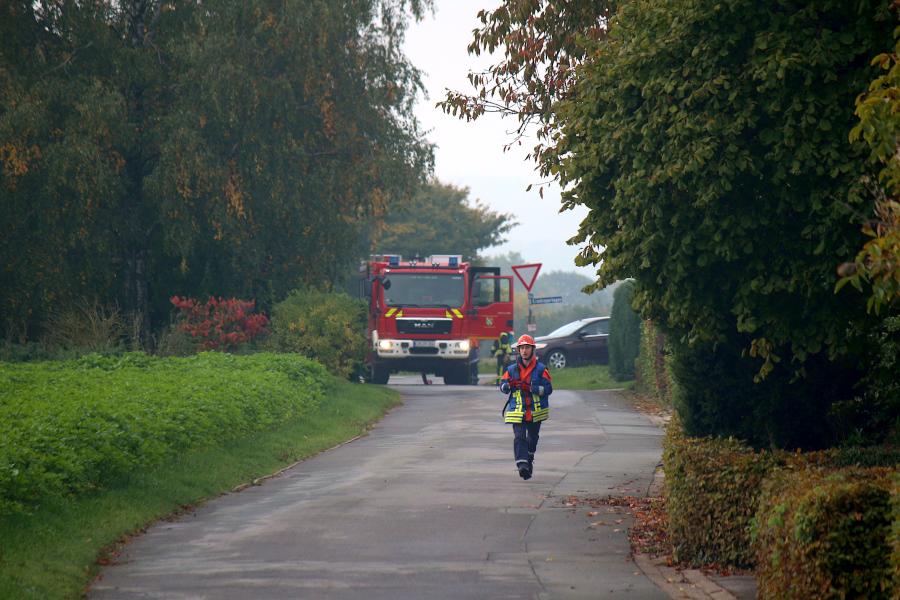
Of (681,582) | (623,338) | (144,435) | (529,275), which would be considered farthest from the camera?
(529,275)

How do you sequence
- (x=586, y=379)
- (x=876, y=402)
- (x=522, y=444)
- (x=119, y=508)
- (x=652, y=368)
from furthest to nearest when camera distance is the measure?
(x=586, y=379)
(x=652, y=368)
(x=522, y=444)
(x=119, y=508)
(x=876, y=402)

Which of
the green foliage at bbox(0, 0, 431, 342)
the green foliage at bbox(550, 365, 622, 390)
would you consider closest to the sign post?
the green foliage at bbox(550, 365, 622, 390)

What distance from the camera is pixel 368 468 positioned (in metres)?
17.5

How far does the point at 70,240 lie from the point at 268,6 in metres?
Result: 7.16

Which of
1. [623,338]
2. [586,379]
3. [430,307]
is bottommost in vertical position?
[586,379]

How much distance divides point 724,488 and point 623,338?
24.3 metres

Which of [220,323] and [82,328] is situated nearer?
[220,323]

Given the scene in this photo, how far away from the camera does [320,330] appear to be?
101 ft

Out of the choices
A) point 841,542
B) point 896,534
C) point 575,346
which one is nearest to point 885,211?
point 896,534

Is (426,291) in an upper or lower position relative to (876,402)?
upper

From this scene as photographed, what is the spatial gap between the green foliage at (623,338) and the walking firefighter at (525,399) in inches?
651

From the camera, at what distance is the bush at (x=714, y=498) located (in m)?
10.2

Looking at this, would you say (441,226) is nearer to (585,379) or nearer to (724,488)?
(585,379)

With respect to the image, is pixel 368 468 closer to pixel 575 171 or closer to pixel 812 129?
pixel 575 171
